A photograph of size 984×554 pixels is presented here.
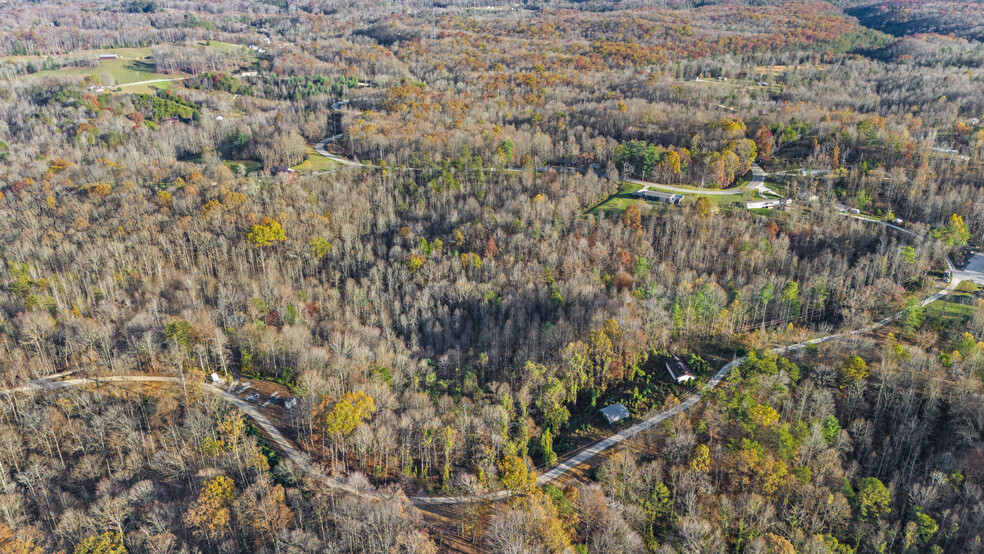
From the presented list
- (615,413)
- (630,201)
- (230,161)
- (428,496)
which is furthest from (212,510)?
(230,161)

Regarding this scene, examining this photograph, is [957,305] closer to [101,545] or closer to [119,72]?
[101,545]

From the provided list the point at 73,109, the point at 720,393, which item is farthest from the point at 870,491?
the point at 73,109

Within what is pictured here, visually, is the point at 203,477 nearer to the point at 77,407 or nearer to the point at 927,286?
the point at 77,407

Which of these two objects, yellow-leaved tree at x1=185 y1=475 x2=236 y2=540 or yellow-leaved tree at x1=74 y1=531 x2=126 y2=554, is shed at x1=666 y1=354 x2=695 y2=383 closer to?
yellow-leaved tree at x1=185 y1=475 x2=236 y2=540

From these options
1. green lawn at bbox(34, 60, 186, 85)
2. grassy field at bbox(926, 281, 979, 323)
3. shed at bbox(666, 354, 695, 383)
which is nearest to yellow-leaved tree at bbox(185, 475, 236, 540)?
shed at bbox(666, 354, 695, 383)

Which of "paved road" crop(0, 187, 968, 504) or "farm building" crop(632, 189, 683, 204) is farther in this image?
"farm building" crop(632, 189, 683, 204)

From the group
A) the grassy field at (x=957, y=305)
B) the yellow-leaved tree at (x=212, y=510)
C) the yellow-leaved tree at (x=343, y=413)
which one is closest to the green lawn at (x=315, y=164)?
the yellow-leaved tree at (x=343, y=413)
